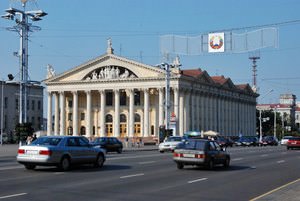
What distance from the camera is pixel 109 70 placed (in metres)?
111

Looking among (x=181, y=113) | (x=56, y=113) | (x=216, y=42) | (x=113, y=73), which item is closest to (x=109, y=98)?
(x=113, y=73)

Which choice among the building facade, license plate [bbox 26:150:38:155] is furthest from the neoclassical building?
license plate [bbox 26:150:38:155]

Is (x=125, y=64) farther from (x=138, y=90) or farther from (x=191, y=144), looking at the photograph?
(x=191, y=144)

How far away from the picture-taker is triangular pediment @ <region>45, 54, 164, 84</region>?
108m

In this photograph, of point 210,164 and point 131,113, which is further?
point 131,113

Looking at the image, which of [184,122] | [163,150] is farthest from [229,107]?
[163,150]

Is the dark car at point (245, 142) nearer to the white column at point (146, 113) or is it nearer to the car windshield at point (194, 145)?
the white column at point (146, 113)

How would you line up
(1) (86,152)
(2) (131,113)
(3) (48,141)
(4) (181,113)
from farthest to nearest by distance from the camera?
(2) (131,113) → (4) (181,113) → (1) (86,152) → (3) (48,141)

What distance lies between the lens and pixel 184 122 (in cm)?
10662

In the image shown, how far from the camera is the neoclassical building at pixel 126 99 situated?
106812 millimetres

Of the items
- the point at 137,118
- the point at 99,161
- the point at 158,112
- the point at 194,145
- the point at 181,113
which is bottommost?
the point at 99,161

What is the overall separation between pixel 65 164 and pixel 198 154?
581 centimetres

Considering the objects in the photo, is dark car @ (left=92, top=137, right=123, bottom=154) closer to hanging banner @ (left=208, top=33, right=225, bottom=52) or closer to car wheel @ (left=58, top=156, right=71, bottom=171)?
hanging banner @ (left=208, top=33, right=225, bottom=52)

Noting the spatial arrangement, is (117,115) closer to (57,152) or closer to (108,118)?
(108,118)
